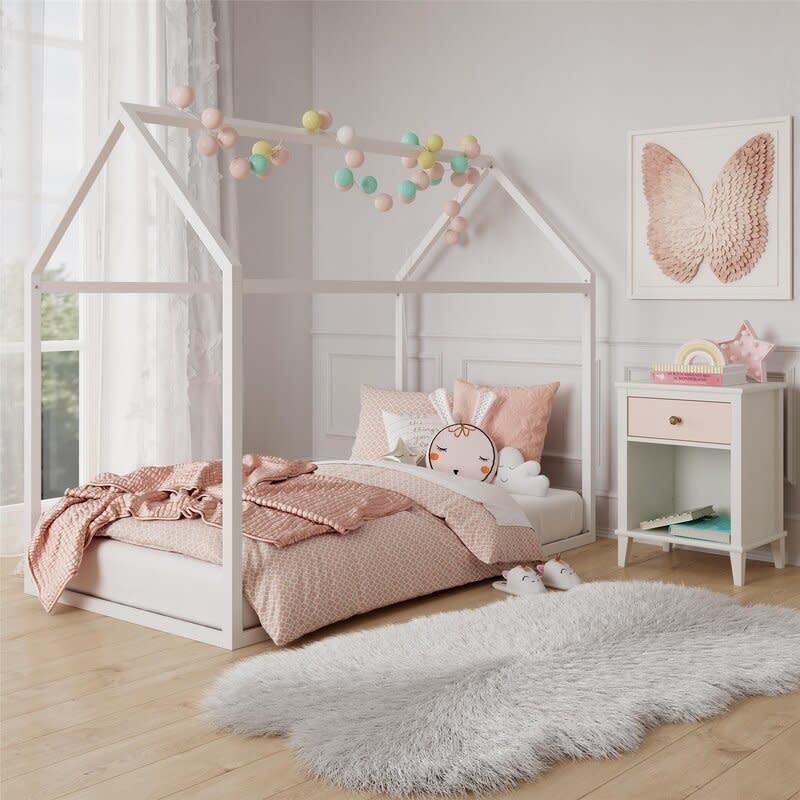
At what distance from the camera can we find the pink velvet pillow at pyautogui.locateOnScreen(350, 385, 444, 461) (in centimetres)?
447

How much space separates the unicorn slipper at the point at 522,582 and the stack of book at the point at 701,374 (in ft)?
2.73

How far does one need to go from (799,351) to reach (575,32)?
1.54 meters

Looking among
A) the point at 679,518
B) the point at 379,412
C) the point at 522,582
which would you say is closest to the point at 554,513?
the point at 679,518

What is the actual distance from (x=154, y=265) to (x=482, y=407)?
4.69 feet

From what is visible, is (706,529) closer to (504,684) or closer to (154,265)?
(504,684)

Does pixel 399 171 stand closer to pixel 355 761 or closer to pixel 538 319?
pixel 538 319

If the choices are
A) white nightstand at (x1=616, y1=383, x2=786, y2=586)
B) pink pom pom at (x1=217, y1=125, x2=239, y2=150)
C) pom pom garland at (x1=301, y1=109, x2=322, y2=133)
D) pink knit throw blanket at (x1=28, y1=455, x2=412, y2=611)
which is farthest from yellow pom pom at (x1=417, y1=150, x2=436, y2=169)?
pink knit throw blanket at (x1=28, y1=455, x2=412, y2=611)

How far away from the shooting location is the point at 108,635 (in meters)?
3.09

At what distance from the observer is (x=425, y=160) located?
4098 millimetres

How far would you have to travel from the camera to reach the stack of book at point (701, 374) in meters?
3.69

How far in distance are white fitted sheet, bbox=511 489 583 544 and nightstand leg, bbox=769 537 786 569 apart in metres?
0.72

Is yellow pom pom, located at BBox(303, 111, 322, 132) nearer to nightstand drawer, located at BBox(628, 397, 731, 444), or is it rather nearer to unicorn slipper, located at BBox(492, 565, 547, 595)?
nightstand drawer, located at BBox(628, 397, 731, 444)

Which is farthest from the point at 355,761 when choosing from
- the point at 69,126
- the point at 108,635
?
the point at 69,126

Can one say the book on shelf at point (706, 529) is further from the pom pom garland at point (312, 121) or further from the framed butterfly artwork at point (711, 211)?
the pom pom garland at point (312, 121)
